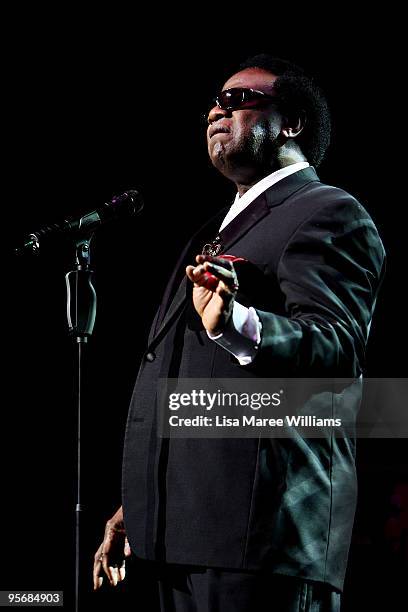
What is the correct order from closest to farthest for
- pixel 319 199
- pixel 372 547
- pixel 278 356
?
1. pixel 278 356
2. pixel 319 199
3. pixel 372 547

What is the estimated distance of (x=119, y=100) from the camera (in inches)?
139

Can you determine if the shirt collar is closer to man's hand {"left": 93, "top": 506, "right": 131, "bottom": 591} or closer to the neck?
the neck

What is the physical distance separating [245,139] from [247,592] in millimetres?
1058

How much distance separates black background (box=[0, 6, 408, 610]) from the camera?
3350mm

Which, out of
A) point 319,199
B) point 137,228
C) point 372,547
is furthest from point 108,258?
point 319,199

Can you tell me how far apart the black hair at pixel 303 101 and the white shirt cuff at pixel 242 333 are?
2.77ft

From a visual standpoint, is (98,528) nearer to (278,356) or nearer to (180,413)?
(180,413)

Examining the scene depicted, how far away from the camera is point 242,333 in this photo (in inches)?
51.1

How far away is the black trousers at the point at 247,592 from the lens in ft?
4.76

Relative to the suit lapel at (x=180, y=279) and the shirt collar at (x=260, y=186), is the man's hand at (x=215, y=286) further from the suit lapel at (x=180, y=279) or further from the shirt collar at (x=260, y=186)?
the shirt collar at (x=260, y=186)

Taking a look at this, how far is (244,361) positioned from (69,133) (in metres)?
2.44

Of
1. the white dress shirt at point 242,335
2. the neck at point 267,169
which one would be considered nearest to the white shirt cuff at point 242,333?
the white dress shirt at point 242,335

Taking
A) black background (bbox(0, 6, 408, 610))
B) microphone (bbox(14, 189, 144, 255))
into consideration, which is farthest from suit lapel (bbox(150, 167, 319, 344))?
black background (bbox(0, 6, 408, 610))

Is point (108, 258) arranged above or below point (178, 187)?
below
